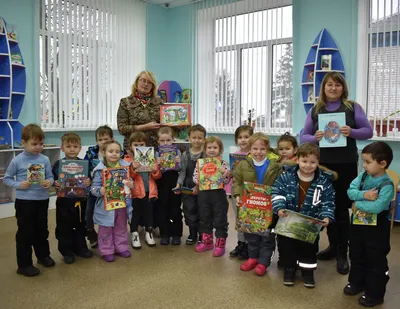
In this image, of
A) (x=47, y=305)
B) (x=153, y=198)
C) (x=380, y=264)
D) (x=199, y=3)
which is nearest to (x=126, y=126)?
(x=153, y=198)

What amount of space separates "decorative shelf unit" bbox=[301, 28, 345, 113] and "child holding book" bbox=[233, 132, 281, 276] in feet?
7.75

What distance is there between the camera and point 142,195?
11.3 ft

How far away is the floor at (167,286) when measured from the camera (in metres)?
2.55

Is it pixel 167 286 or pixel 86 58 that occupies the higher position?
pixel 86 58

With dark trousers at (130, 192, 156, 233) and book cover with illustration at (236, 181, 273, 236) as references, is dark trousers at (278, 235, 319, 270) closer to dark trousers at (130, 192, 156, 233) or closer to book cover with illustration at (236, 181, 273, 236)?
book cover with illustration at (236, 181, 273, 236)

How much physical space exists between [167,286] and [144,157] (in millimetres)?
1070

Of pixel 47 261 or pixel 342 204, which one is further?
pixel 47 261

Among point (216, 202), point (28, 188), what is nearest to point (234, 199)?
point (216, 202)

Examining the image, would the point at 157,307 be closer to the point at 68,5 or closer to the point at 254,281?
the point at 254,281

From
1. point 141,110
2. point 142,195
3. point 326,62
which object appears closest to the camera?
point 142,195

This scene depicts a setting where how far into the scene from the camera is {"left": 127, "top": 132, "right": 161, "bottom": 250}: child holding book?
11.2 ft

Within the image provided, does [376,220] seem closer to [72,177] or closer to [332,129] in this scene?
[332,129]

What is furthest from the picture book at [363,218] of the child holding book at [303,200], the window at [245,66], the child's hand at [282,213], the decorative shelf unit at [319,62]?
the window at [245,66]

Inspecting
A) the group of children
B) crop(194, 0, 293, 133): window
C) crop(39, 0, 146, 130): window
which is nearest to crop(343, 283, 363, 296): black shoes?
the group of children
